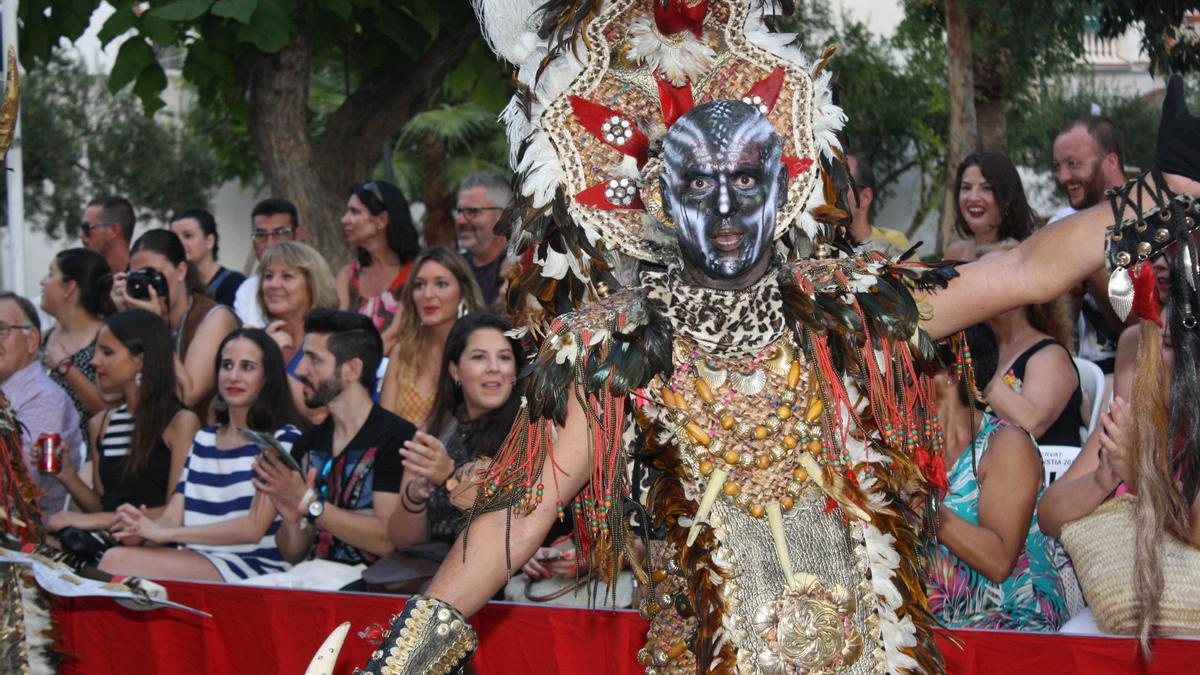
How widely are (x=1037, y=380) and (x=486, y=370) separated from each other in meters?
1.90

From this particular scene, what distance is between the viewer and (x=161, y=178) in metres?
20.3

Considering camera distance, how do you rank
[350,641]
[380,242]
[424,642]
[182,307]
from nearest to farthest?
[424,642] < [350,641] < [380,242] < [182,307]

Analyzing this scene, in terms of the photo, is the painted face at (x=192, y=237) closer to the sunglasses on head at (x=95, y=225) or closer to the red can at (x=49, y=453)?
the sunglasses on head at (x=95, y=225)

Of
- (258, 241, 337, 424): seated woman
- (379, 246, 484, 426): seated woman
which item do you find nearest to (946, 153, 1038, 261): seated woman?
(379, 246, 484, 426): seated woman

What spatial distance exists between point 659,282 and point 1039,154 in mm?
13509

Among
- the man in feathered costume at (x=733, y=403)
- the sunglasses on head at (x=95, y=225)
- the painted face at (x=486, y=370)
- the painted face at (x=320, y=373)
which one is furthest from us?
the sunglasses on head at (x=95, y=225)

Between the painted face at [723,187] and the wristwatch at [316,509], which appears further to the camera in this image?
the wristwatch at [316,509]

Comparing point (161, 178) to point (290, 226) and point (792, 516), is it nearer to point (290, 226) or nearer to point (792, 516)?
point (290, 226)

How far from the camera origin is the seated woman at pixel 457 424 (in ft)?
15.3

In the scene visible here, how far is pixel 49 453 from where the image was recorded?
570cm

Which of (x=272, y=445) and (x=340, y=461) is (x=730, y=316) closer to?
(x=272, y=445)

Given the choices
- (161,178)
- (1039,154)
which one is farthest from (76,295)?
(161,178)

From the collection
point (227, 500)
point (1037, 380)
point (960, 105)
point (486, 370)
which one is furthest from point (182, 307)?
point (960, 105)

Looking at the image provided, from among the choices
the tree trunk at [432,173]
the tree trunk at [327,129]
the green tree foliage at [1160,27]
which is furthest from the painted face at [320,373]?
the tree trunk at [432,173]
